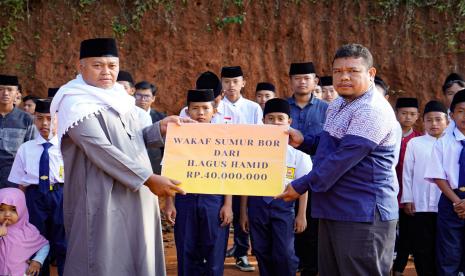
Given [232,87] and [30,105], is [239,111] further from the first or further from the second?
[30,105]

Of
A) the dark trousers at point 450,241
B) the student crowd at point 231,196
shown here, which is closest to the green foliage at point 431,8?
the student crowd at point 231,196

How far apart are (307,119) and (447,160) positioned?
1824mm

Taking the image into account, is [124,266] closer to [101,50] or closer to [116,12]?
[101,50]

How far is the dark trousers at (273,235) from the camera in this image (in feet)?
22.3

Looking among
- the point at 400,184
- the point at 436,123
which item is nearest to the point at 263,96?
the point at 400,184

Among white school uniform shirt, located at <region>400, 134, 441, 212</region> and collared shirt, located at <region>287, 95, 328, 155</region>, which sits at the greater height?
collared shirt, located at <region>287, 95, 328, 155</region>

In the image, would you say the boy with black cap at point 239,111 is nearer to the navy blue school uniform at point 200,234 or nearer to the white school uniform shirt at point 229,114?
the white school uniform shirt at point 229,114

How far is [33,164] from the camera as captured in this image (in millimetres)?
7273

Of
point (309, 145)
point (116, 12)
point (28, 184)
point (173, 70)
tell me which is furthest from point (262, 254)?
point (116, 12)

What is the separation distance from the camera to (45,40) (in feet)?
41.6

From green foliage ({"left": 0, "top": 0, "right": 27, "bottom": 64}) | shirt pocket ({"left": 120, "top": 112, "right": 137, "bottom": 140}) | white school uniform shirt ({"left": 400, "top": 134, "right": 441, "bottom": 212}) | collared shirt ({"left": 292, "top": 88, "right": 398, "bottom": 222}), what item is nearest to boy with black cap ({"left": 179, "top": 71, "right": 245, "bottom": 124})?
white school uniform shirt ({"left": 400, "top": 134, "right": 441, "bottom": 212})

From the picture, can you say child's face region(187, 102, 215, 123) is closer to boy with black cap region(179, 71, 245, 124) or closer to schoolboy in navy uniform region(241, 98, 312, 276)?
schoolboy in navy uniform region(241, 98, 312, 276)

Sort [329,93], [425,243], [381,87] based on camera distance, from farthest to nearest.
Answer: [329,93] → [381,87] → [425,243]

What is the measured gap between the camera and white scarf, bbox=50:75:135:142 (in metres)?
4.98
